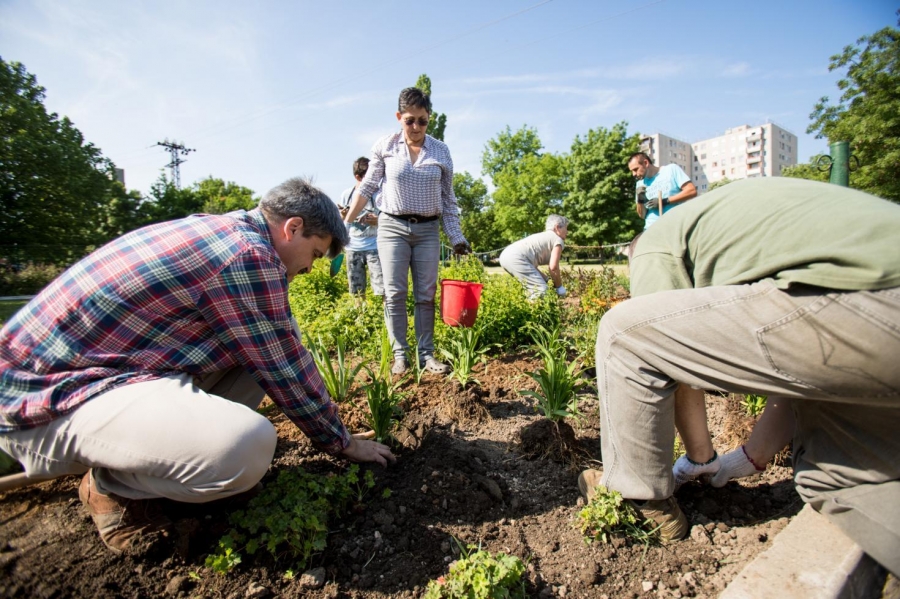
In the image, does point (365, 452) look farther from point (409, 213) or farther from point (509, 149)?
point (509, 149)

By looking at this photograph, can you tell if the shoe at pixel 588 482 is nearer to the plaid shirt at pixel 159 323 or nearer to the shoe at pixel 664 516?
the shoe at pixel 664 516

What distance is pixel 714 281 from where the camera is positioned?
1476mm

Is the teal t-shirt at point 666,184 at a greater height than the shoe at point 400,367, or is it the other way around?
the teal t-shirt at point 666,184

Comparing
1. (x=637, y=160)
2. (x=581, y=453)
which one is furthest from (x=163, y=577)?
(x=637, y=160)

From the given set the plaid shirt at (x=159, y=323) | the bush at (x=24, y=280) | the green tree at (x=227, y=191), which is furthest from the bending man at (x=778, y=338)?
the green tree at (x=227, y=191)

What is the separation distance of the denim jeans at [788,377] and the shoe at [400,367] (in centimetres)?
197

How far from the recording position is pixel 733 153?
85.2m

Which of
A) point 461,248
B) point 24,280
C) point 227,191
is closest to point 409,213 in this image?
point 461,248

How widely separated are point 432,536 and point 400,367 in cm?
177

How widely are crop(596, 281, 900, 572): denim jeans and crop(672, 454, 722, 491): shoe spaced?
275 millimetres

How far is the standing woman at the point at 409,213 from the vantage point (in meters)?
3.36

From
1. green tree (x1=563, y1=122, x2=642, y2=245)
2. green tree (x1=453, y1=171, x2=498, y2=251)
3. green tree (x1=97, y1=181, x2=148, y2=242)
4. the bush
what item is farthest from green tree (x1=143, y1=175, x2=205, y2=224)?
green tree (x1=563, y1=122, x2=642, y2=245)

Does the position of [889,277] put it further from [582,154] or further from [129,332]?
[582,154]

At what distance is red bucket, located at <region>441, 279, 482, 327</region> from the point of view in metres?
3.62
